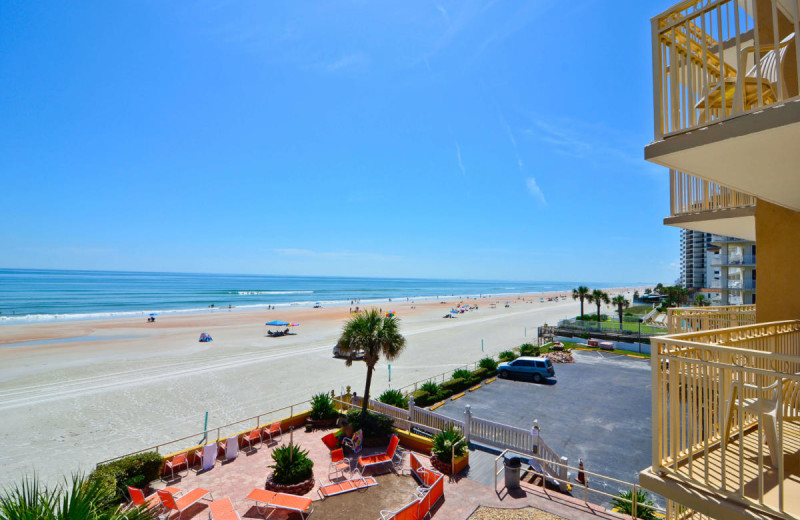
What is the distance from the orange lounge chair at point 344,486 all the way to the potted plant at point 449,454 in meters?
2.11

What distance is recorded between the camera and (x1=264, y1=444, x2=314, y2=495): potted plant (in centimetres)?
1055

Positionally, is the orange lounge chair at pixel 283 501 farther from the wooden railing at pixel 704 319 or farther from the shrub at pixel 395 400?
the wooden railing at pixel 704 319

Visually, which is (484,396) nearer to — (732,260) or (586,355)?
(586,355)

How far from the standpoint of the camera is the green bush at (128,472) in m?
10.3

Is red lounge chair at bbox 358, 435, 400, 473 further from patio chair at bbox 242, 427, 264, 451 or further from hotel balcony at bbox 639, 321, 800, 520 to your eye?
hotel balcony at bbox 639, 321, 800, 520

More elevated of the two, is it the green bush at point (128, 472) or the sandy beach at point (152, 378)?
the green bush at point (128, 472)

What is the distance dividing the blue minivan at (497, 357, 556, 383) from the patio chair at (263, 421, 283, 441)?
1527cm

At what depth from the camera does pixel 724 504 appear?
3557mm

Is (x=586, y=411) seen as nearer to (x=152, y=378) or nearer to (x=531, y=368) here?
(x=531, y=368)

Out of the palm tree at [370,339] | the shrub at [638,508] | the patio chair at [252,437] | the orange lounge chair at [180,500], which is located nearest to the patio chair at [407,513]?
the shrub at [638,508]

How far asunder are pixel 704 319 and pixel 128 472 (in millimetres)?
15647

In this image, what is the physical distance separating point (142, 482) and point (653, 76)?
1516 centimetres

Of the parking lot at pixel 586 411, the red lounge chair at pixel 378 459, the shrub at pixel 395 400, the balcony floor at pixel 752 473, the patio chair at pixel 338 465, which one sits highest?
the balcony floor at pixel 752 473

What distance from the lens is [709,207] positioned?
8023 mm
